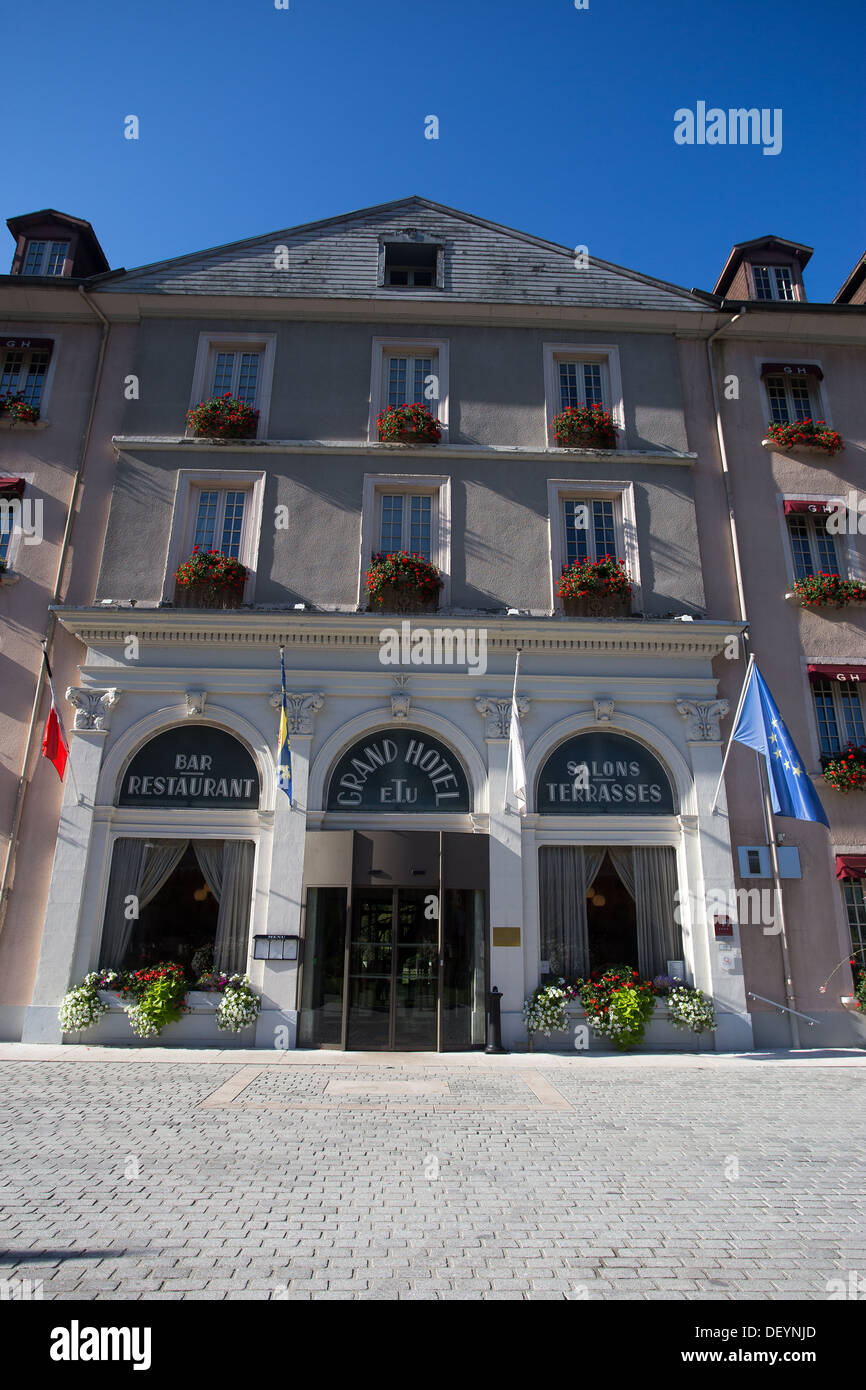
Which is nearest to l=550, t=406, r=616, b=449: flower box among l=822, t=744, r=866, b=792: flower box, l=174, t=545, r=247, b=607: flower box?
l=174, t=545, r=247, b=607: flower box

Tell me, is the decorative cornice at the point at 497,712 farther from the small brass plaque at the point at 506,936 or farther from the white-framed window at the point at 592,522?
the small brass plaque at the point at 506,936

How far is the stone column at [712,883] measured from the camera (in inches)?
544

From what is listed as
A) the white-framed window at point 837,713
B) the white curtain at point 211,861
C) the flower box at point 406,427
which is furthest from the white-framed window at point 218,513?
the white-framed window at point 837,713

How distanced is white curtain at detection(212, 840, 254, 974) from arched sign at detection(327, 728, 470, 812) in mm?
1872

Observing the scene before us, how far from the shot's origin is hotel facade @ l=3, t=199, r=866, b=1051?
45.6 ft

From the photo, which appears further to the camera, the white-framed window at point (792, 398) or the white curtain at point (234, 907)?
the white-framed window at point (792, 398)

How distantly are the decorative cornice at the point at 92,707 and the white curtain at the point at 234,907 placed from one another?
334cm

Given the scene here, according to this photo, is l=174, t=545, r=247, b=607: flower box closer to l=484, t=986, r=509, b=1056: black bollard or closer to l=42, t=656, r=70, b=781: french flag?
l=42, t=656, r=70, b=781: french flag

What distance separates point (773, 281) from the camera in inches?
751

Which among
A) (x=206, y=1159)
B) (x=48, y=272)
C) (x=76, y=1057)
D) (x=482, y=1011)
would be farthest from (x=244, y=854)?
(x=48, y=272)

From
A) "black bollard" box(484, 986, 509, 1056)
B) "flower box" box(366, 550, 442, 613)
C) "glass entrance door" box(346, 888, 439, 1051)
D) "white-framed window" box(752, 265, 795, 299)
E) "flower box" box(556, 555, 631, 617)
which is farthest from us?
"white-framed window" box(752, 265, 795, 299)
